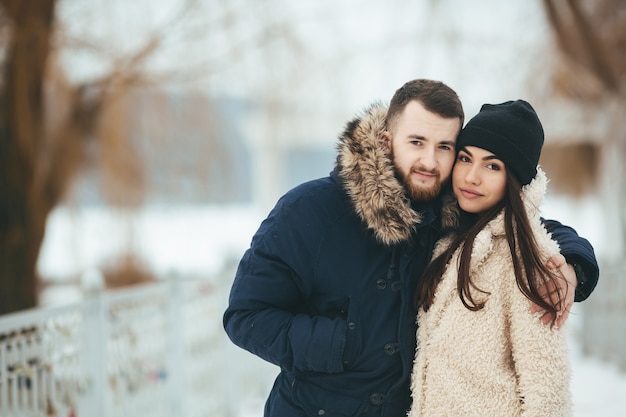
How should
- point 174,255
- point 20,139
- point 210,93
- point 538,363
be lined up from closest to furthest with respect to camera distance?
point 538,363
point 20,139
point 210,93
point 174,255

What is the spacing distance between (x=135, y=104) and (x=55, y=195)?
1648mm

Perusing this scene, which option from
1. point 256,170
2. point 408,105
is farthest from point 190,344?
point 256,170

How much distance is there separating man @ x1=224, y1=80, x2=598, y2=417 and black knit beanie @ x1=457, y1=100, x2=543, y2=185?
0.19 feet

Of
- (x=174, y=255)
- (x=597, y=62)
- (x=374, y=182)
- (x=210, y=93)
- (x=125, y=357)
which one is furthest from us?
(x=174, y=255)

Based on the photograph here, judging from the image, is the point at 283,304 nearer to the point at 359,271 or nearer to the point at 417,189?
the point at 359,271

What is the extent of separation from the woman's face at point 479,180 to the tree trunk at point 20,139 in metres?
4.67

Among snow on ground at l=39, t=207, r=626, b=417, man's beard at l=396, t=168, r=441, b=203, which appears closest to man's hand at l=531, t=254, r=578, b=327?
man's beard at l=396, t=168, r=441, b=203

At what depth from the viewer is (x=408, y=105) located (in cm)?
218

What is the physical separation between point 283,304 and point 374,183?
41cm

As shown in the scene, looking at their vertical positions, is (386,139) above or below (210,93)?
below

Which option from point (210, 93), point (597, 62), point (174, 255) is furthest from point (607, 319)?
point (174, 255)

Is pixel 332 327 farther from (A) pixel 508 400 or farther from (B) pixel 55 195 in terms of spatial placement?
(B) pixel 55 195

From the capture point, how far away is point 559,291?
203 cm

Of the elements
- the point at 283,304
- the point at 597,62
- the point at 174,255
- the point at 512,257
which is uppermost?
the point at 597,62
